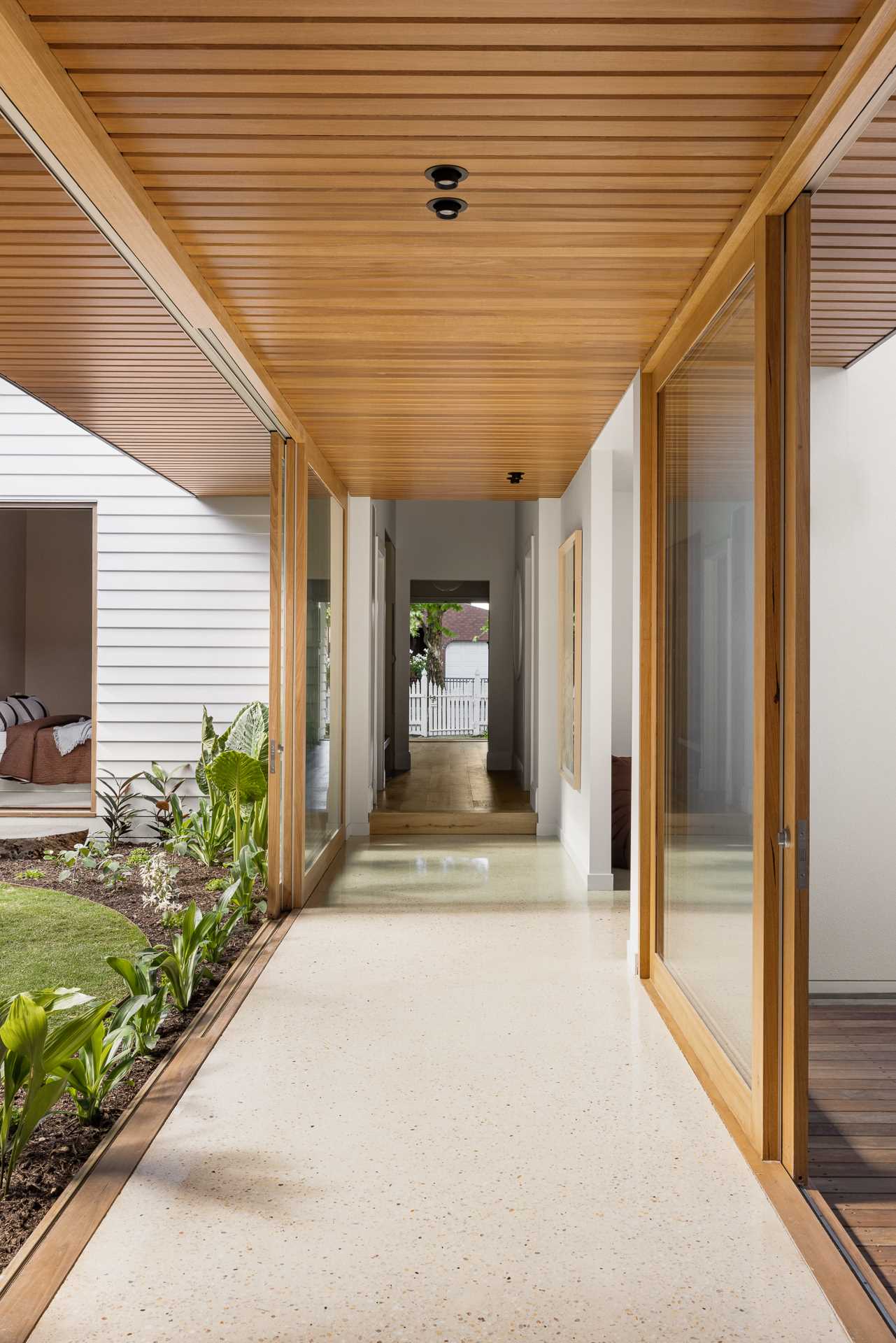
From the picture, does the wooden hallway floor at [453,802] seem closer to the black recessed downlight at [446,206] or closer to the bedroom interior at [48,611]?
the bedroom interior at [48,611]

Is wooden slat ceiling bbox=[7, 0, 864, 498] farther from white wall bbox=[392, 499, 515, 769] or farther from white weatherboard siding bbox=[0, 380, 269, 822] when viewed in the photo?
white wall bbox=[392, 499, 515, 769]

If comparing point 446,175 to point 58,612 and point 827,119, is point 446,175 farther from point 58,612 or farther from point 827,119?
point 58,612

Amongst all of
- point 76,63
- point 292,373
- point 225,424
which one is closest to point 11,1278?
point 76,63

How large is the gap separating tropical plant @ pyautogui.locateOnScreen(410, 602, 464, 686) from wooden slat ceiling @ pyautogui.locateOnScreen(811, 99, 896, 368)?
36.3ft

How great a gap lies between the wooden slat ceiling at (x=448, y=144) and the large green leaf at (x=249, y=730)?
313 cm

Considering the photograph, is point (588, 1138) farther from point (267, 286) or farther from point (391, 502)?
point (391, 502)

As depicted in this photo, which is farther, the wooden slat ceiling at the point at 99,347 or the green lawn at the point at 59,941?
the green lawn at the point at 59,941

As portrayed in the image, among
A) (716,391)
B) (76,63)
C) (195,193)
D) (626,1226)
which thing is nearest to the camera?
(76,63)

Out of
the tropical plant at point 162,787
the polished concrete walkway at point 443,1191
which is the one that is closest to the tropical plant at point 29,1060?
the polished concrete walkway at point 443,1191

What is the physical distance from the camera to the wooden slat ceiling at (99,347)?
8.91 feet

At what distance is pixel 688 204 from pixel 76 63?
1499mm

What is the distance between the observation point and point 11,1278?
2000 mm

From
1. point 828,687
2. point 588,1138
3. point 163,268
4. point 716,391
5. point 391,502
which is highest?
point 391,502

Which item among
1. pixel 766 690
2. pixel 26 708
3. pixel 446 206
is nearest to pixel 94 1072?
pixel 766 690
